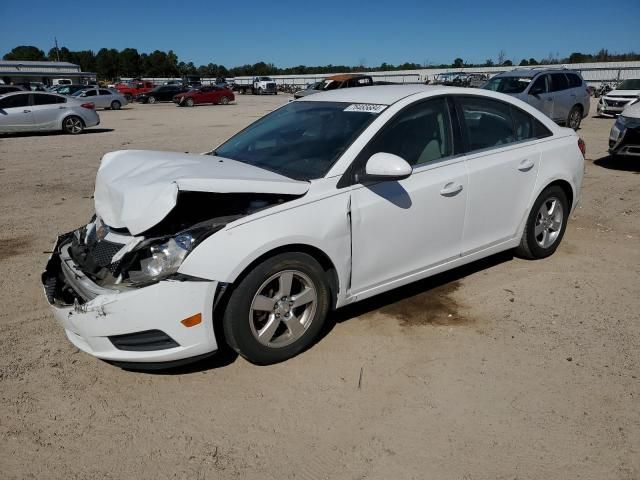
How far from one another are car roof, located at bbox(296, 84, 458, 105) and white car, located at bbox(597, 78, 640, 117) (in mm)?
18179

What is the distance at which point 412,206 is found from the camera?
3666 millimetres

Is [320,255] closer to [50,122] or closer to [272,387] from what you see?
[272,387]

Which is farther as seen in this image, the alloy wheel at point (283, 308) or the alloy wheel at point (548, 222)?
the alloy wheel at point (548, 222)

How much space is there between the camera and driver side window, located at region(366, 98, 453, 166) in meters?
3.72

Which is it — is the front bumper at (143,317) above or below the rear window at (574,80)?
below

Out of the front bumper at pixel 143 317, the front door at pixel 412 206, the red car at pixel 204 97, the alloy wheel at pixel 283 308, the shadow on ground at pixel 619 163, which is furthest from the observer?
the red car at pixel 204 97

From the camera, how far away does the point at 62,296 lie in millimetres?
3223

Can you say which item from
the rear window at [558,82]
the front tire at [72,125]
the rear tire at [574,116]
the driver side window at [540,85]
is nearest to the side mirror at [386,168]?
the driver side window at [540,85]

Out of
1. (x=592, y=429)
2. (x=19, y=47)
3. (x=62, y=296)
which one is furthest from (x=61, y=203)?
(x=19, y=47)

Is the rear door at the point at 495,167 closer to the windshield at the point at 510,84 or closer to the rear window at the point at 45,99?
the windshield at the point at 510,84

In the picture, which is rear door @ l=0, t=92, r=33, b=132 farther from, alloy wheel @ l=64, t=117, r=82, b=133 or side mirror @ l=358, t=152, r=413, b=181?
side mirror @ l=358, t=152, r=413, b=181

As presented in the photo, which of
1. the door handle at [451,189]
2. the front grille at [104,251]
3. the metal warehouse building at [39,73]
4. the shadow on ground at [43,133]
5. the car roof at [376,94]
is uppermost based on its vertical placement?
the metal warehouse building at [39,73]

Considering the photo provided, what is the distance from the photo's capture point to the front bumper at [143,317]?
2.82 meters

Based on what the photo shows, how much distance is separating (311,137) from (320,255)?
40.9 inches
